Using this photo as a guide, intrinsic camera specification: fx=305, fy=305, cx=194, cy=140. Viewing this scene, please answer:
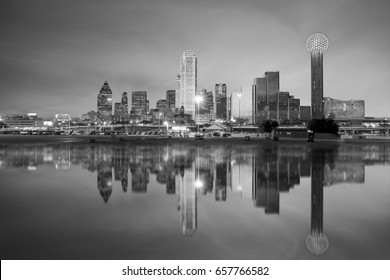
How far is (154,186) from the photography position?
10664 millimetres

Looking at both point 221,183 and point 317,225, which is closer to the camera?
point 317,225

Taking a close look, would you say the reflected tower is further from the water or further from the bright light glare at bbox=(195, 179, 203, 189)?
the bright light glare at bbox=(195, 179, 203, 189)

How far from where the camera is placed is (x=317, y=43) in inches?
5866

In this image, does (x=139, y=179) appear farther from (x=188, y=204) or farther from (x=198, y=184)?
(x=188, y=204)

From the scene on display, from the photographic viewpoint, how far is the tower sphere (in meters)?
147

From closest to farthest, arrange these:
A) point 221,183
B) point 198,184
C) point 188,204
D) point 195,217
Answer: point 195,217 < point 188,204 < point 198,184 < point 221,183

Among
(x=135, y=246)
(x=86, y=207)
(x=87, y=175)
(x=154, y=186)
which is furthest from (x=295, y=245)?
(x=87, y=175)

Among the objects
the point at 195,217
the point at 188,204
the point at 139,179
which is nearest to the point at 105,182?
the point at 139,179

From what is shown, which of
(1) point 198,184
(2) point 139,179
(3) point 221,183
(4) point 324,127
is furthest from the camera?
(4) point 324,127

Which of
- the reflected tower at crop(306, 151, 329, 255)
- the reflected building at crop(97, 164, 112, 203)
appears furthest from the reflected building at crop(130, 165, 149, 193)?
the reflected tower at crop(306, 151, 329, 255)

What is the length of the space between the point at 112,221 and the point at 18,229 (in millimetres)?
1852

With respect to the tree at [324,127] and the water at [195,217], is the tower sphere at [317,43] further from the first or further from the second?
the water at [195,217]

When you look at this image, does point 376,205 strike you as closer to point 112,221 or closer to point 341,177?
point 341,177

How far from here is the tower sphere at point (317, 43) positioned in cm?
14695
